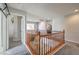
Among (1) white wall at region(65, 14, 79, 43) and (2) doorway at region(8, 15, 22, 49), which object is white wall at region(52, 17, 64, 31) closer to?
(1) white wall at region(65, 14, 79, 43)

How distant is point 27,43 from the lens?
133 centimetres

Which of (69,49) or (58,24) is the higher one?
(58,24)

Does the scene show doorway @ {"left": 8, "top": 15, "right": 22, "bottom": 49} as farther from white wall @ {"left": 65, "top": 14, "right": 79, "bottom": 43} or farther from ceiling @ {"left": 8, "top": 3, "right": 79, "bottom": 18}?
white wall @ {"left": 65, "top": 14, "right": 79, "bottom": 43}

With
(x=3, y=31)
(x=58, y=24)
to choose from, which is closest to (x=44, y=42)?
(x=58, y=24)

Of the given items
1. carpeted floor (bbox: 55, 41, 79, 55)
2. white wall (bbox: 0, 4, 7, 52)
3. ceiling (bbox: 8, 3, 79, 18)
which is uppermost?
ceiling (bbox: 8, 3, 79, 18)

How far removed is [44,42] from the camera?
132cm

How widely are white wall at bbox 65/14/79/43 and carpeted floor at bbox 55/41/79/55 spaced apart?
0.06 metres

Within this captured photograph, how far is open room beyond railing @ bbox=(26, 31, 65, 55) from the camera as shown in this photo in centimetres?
131

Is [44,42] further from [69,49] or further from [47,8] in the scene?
[47,8]

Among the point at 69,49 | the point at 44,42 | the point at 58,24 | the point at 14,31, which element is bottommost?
the point at 69,49

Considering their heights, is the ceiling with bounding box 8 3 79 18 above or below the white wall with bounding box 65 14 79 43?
above

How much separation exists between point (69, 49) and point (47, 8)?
672 millimetres

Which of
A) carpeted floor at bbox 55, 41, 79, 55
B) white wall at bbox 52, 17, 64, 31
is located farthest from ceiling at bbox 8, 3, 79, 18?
carpeted floor at bbox 55, 41, 79, 55

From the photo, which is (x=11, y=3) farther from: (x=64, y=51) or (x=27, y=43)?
(x=64, y=51)
